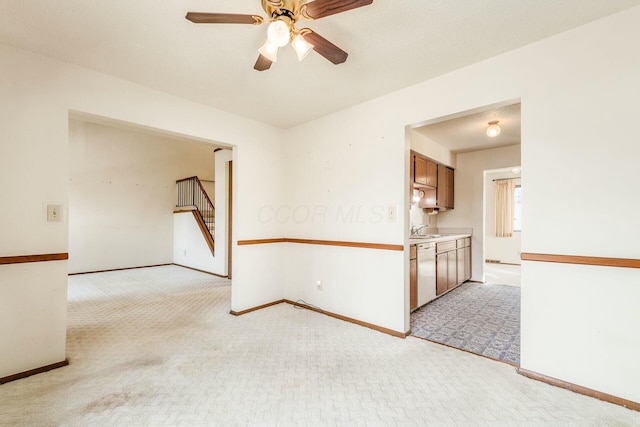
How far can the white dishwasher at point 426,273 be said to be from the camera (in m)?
3.50

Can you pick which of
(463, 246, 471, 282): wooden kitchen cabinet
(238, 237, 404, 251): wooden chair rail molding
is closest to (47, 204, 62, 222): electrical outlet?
(238, 237, 404, 251): wooden chair rail molding

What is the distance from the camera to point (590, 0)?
5.37 feet

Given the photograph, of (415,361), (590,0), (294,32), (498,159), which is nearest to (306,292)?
(415,361)

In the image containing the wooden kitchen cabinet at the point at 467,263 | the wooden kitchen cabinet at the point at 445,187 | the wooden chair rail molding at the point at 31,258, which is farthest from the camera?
the wooden kitchen cabinet at the point at 467,263

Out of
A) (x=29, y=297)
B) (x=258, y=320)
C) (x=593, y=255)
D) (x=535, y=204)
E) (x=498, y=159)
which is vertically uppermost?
(x=498, y=159)

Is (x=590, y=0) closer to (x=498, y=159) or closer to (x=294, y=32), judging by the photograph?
(x=294, y=32)

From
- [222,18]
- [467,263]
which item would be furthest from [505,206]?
[222,18]

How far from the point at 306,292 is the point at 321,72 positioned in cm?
254

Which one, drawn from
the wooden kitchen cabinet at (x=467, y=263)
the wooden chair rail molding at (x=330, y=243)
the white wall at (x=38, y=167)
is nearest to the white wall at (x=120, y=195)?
the wooden chair rail molding at (x=330, y=243)

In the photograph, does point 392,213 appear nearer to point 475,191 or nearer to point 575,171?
point 575,171

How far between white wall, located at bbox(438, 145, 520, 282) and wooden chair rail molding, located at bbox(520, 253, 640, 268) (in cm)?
337

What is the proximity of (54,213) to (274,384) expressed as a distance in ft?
7.04

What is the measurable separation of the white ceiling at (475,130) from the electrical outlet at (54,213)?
3.58 metres

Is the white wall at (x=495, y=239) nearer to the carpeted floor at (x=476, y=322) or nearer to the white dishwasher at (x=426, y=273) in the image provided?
the carpeted floor at (x=476, y=322)
